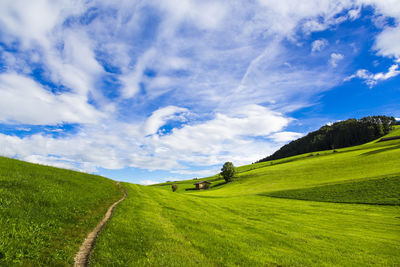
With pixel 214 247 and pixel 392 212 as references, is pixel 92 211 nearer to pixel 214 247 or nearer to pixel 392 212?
pixel 214 247

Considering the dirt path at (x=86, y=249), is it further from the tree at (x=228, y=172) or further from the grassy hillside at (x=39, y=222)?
the tree at (x=228, y=172)

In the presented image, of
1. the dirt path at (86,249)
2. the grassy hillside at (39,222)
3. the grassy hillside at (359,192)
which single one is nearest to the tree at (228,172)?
the grassy hillside at (359,192)

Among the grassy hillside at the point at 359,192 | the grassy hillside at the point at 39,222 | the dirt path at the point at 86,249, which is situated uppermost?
the grassy hillside at the point at 39,222

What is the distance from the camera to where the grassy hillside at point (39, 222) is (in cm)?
816

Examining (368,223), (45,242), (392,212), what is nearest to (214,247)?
(45,242)

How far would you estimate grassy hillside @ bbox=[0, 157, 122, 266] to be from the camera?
8.16m

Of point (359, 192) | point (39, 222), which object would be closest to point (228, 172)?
point (359, 192)

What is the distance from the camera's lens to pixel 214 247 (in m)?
12.0

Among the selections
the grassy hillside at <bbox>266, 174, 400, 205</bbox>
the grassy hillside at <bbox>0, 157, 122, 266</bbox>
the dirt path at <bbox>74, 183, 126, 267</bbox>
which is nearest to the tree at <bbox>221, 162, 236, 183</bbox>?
the grassy hillside at <bbox>266, 174, 400, 205</bbox>

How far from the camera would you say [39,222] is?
428 inches

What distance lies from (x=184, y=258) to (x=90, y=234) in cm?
637

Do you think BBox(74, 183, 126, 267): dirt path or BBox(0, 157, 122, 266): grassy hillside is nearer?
BBox(0, 157, 122, 266): grassy hillside

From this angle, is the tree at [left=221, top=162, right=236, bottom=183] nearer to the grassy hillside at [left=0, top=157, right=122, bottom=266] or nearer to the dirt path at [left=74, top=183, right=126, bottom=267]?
the grassy hillside at [left=0, top=157, right=122, bottom=266]

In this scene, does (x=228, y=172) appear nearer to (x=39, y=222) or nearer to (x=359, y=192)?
(x=359, y=192)
